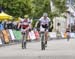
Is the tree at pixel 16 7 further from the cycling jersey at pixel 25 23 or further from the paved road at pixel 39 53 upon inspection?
the paved road at pixel 39 53

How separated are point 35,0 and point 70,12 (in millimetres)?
25431

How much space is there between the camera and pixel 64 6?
219 feet

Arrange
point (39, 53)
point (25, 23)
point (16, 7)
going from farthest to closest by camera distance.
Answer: point (16, 7), point (25, 23), point (39, 53)

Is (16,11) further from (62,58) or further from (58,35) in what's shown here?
(62,58)

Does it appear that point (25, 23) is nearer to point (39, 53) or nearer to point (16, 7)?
point (39, 53)

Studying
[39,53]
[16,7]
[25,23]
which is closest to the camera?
[39,53]

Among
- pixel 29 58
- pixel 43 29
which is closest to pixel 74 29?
pixel 43 29

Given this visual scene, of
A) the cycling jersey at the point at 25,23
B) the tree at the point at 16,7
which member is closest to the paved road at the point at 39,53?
the cycling jersey at the point at 25,23

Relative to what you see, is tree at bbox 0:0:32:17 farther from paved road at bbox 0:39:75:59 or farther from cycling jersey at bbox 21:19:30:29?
paved road at bbox 0:39:75:59

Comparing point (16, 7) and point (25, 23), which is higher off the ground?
point (25, 23)

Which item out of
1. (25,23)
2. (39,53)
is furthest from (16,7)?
(39,53)

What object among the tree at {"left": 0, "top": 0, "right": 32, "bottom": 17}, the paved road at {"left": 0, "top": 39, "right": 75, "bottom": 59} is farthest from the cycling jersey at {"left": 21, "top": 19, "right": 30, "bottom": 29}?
the tree at {"left": 0, "top": 0, "right": 32, "bottom": 17}

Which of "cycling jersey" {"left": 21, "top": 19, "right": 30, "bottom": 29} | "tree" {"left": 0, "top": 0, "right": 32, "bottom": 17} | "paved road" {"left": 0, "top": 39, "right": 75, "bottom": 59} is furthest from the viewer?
"tree" {"left": 0, "top": 0, "right": 32, "bottom": 17}

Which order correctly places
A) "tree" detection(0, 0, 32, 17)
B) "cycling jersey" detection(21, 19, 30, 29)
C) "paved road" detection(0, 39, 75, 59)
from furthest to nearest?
"tree" detection(0, 0, 32, 17)
"cycling jersey" detection(21, 19, 30, 29)
"paved road" detection(0, 39, 75, 59)
